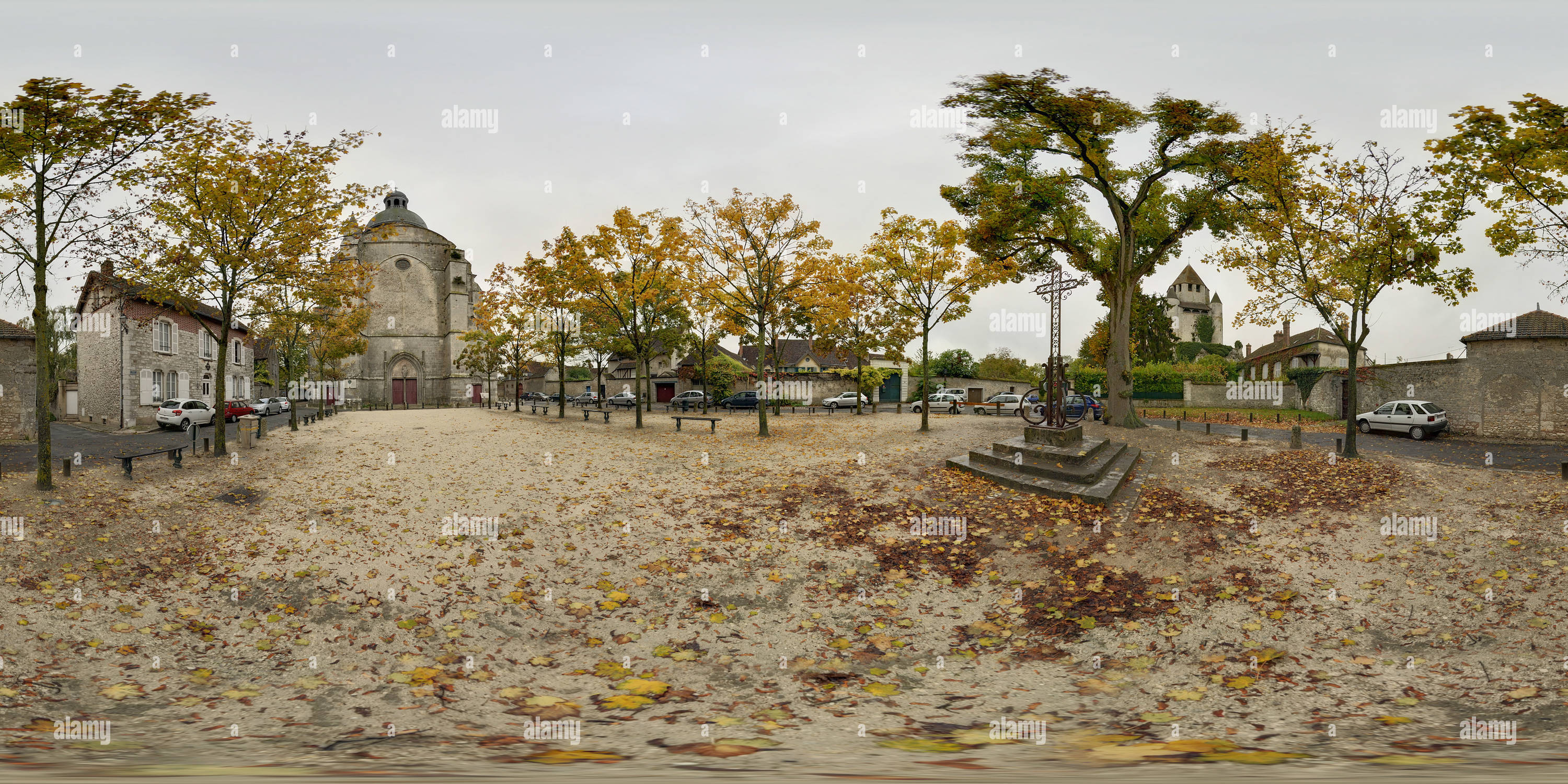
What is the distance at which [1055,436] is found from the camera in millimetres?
14703

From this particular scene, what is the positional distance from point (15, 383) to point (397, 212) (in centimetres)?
3419

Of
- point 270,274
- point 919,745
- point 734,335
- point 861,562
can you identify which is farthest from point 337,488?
point 734,335

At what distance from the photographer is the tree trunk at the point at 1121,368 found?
24156 millimetres

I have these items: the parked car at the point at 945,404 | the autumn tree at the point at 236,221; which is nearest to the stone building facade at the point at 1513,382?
the parked car at the point at 945,404

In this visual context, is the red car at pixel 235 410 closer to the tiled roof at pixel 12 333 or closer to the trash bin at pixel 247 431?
the tiled roof at pixel 12 333

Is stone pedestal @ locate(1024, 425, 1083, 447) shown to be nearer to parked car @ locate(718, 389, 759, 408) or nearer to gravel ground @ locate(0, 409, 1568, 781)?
gravel ground @ locate(0, 409, 1568, 781)

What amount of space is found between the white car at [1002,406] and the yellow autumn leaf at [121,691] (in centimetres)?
3379

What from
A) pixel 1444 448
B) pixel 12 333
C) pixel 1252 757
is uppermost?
pixel 12 333

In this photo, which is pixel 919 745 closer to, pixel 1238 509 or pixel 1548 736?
pixel 1548 736

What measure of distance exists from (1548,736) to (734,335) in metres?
21.7

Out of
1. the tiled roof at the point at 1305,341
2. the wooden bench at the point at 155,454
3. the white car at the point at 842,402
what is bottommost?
the wooden bench at the point at 155,454

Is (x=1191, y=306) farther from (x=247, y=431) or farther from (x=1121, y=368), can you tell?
(x=247, y=431)

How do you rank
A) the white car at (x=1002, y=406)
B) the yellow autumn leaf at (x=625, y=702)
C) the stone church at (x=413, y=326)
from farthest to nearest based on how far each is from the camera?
1. the stone church at (x=413, y=326)
2. the white car at (x=1002, y=406)
3. the yellow autumn leaf at (x=625, y=702)

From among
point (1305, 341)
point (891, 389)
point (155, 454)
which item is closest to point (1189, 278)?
point (1305, 341)
